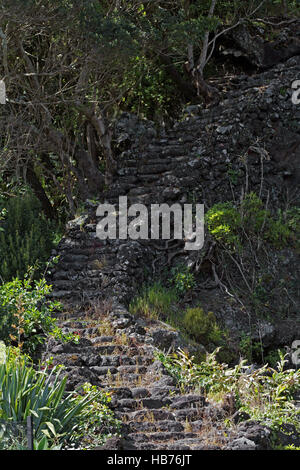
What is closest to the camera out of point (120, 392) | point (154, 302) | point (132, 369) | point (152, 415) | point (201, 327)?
point (152, 415)

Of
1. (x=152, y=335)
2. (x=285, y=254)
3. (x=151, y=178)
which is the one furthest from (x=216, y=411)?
(x=151, y=178)

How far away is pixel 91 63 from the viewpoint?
11.5 meters

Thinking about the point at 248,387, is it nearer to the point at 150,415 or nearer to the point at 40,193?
the point at 150,415

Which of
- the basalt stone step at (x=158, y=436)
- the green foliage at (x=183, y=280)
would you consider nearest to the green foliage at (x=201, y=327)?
the green foliage at (x=183, y=280)

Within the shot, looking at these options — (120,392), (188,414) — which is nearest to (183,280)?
(120,392)

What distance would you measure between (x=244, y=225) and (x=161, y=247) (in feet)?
4.28

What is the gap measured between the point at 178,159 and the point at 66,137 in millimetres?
2121

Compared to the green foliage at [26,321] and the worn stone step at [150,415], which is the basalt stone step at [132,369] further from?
the worn stone step at [150,415]

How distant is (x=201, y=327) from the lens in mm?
9469

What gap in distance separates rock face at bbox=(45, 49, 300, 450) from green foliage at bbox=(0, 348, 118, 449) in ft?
1.20

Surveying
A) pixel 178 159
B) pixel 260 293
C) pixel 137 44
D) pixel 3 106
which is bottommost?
pixel 260 293

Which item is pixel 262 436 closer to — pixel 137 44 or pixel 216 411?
pixel 216 411

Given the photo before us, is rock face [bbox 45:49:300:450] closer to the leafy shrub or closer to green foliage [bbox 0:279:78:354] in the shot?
green foliage [bbox 0:279:78:354]

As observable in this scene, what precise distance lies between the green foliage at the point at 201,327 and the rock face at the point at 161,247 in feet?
1.02
